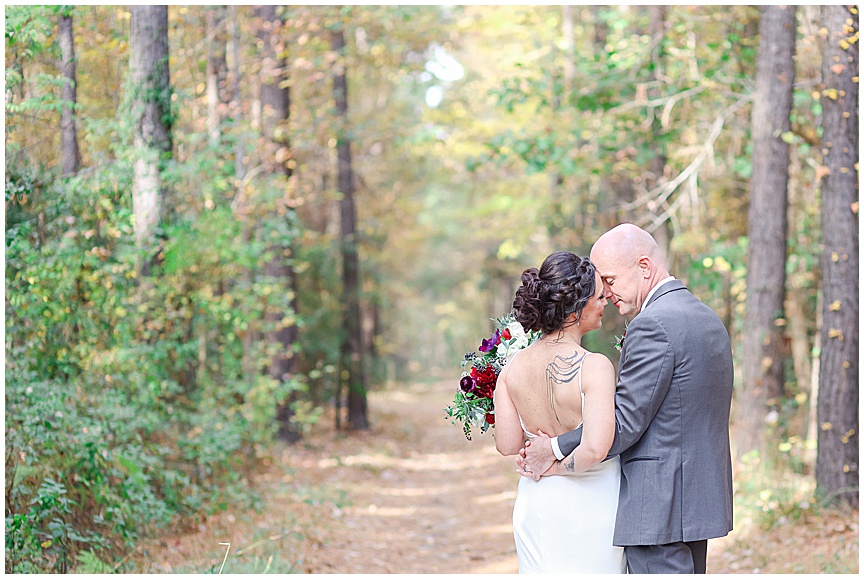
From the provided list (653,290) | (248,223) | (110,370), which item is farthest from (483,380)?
(248,223)

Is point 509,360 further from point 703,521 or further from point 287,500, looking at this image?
point 287,500

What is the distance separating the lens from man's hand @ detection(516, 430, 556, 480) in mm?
4074

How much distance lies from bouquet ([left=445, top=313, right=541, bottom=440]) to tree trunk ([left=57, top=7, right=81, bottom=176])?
5063mm

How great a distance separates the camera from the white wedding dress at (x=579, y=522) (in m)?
4.06

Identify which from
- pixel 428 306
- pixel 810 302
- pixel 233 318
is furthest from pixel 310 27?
pixel 428 306

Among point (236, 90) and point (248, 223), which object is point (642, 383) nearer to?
point (248, 223)

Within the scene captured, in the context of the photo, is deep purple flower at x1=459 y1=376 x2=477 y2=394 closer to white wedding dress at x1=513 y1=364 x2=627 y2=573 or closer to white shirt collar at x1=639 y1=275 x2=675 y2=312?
white wedding dress at x1=513 y1=364 x2=627 y2=573

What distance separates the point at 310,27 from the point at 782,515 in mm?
9613

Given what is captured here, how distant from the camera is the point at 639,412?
383 centimetres

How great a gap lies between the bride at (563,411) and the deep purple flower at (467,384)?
1.30 ft

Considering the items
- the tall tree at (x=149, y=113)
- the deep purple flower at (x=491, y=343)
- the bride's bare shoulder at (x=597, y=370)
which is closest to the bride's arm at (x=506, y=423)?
the deep purple flower at (x=491, y=343)

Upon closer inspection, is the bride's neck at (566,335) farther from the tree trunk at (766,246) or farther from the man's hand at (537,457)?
the tree trunk at (766,246)

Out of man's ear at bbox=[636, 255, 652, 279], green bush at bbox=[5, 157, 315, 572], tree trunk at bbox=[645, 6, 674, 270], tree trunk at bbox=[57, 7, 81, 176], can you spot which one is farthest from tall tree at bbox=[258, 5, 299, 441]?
man's ear at bbox=[636, 255, 652, 279]

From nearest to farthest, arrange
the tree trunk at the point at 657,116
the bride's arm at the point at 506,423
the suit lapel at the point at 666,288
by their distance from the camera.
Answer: the suit lapel at the point at 666,288 → the bride's arm at the point at 506,423 → the tree trunk at the point at 657,116
